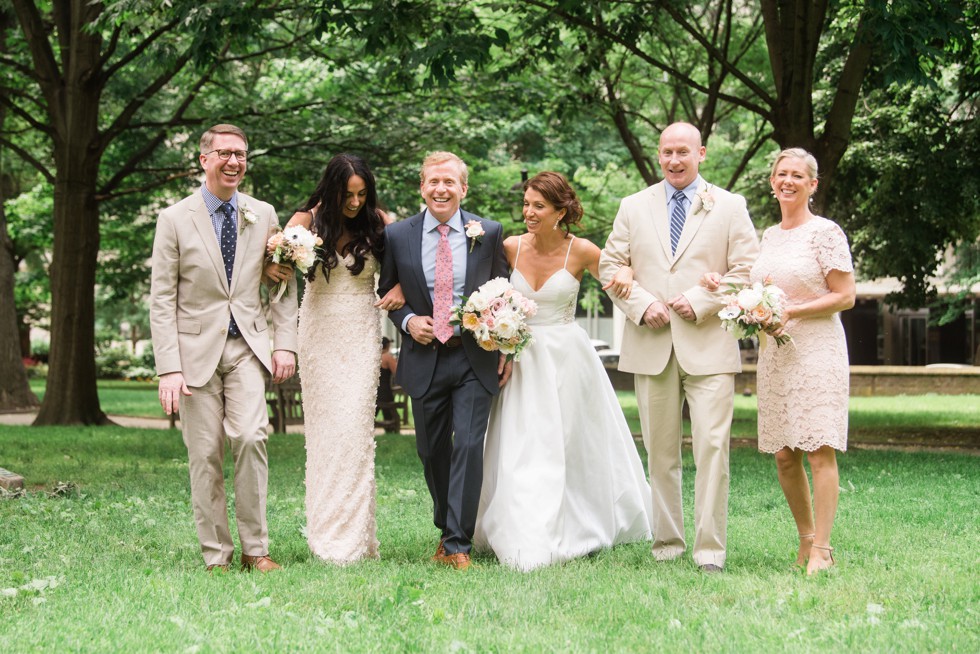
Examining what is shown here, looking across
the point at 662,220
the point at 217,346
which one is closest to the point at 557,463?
the point at 662,220

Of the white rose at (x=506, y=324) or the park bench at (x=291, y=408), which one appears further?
the park bench at (x=291, y=408)

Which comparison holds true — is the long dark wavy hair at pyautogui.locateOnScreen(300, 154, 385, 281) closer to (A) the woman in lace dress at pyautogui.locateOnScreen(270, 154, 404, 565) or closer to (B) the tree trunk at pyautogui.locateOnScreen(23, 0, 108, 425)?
(A) the woman in lace dress at pyautogui.locateOnScreen(270, 154, 404, 565)

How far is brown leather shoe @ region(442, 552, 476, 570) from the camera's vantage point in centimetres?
648

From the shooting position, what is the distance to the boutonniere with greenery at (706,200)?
21.4 feet

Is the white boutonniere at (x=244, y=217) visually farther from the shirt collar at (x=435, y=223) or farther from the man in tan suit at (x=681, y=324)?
the man in tan suit at (x=681, y=324)

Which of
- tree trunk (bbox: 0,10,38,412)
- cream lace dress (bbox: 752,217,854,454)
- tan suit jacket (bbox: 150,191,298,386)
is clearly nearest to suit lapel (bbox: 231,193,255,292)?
tan suit jacket (bbox: 150,191,298,386)

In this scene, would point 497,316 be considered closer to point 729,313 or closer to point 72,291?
point 729,313

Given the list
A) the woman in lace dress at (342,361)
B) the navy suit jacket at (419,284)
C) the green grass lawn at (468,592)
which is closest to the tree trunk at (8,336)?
the green grass lawn at (468,592)

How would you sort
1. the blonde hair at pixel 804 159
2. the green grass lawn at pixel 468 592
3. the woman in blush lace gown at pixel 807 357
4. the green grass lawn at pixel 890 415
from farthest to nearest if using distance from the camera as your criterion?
the green grass lawn at pixel 890 415 < the blonde hair at pixel 804 159 < the woman in blush lace gown at pixel 807 357 < the green grass lawn at pixel 468 592

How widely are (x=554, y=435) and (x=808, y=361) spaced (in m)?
1.67

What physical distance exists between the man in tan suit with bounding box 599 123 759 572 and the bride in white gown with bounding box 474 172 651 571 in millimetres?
462

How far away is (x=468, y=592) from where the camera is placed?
5605 mm

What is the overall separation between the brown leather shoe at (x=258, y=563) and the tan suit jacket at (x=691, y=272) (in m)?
2.43

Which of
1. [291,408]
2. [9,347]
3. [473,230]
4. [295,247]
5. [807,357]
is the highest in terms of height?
[473,230]
